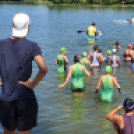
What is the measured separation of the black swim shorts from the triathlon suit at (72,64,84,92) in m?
6.66

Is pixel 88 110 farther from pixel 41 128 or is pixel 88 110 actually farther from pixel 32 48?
pixel 32 48

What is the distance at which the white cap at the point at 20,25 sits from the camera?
3.77m

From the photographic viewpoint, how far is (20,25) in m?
3.80

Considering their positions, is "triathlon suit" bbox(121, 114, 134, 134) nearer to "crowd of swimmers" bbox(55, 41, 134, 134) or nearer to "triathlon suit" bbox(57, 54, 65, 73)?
"crowd of swimmers" bbox(55, 41, 134, 134)

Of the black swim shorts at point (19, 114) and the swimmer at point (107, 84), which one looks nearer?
the black swim shorts at point (19, 114)

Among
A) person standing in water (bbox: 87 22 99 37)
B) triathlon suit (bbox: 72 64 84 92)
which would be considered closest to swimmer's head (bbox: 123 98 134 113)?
triathlon suit (bbox: 72 64 84 92)

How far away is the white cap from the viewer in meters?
3.77

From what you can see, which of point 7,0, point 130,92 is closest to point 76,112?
point 130,92

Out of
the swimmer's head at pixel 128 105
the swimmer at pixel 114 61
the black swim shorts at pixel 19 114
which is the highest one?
the black swim shorts at pixel 19 114

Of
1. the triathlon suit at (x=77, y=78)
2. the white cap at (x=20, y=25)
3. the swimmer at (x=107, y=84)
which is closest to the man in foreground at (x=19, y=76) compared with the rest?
the white cap at (x=20, y=25)

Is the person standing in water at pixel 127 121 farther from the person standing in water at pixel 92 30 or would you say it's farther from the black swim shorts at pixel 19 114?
the person standing in water at pixel 92 30

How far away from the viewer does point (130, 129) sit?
4.78 m

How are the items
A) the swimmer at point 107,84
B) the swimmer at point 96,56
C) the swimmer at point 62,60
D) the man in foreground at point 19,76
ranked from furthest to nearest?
the swimmer at point 96,56, the swimmer at point 62,60, the swimmer at point 107,84, the man in foreground at point 19,76

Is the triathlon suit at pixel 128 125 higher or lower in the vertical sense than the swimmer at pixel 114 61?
higher
